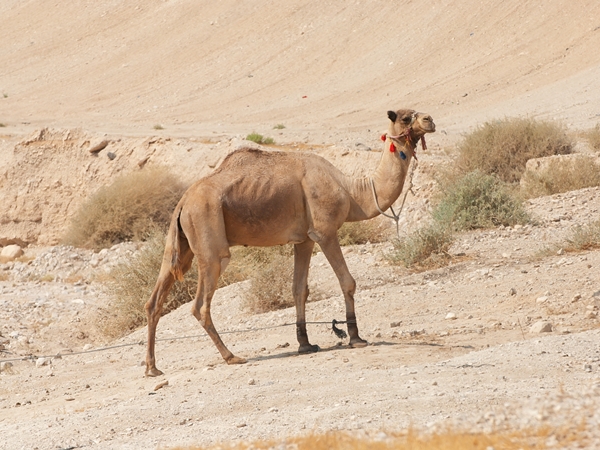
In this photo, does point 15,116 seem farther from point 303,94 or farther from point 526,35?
point 526,35

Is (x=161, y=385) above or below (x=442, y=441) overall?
below

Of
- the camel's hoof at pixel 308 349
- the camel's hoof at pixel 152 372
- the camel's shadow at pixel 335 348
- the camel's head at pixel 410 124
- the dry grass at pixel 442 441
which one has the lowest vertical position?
the camel's shadow at pixel 335 348

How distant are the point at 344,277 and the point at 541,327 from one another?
6.41 feet

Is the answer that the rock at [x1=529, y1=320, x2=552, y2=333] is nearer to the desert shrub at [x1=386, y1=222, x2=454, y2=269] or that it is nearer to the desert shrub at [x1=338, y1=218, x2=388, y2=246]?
the desert shrub at [x1=386, y1=222, x2=454, y2=269]

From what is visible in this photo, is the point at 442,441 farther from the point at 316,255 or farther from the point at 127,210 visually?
the point at 127,210

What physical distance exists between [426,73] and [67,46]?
1747 centimetres

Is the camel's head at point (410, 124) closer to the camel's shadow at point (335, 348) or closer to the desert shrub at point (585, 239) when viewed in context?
the camel's shadow at point (335, 348)

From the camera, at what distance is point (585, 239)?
14.4 meters

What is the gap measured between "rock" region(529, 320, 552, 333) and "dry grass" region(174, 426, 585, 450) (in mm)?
4316

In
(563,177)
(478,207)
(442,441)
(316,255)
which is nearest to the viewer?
(442,441)

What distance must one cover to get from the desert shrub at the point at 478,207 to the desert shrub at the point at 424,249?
4.12 ft

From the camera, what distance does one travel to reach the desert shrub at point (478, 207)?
16484mm

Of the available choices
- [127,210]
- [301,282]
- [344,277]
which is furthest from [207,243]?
[127,210]

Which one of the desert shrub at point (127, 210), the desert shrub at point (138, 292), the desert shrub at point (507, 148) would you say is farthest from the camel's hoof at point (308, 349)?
the desert shrub at point (127, 210)
